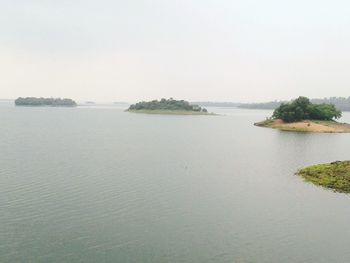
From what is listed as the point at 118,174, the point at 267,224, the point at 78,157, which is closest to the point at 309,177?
the point at 267,224

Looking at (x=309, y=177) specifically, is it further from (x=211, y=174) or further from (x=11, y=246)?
(x=11, y=246)

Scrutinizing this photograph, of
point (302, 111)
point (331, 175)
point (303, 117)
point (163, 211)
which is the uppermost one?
point (302, 111)

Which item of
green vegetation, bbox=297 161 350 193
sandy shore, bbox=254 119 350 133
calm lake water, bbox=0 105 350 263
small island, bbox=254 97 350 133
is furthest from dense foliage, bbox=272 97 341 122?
green vegetation, bbox=297 161 350 193

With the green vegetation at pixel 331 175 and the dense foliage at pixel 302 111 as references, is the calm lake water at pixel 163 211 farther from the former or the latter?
the dense foliage at pixel 302 111

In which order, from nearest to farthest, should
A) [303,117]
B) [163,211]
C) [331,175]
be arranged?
[163,211], [331,175], [303,117]

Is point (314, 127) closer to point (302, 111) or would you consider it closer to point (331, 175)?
point (302, 111)

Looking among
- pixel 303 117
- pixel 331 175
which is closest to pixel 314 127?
pixel 303 117

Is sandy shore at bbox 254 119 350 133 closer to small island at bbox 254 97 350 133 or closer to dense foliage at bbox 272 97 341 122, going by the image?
small island at bbox 254 97 350 133

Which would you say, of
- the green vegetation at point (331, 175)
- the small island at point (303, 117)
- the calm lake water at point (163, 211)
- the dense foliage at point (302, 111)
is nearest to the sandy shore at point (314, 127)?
the small island at point (303, 117)
